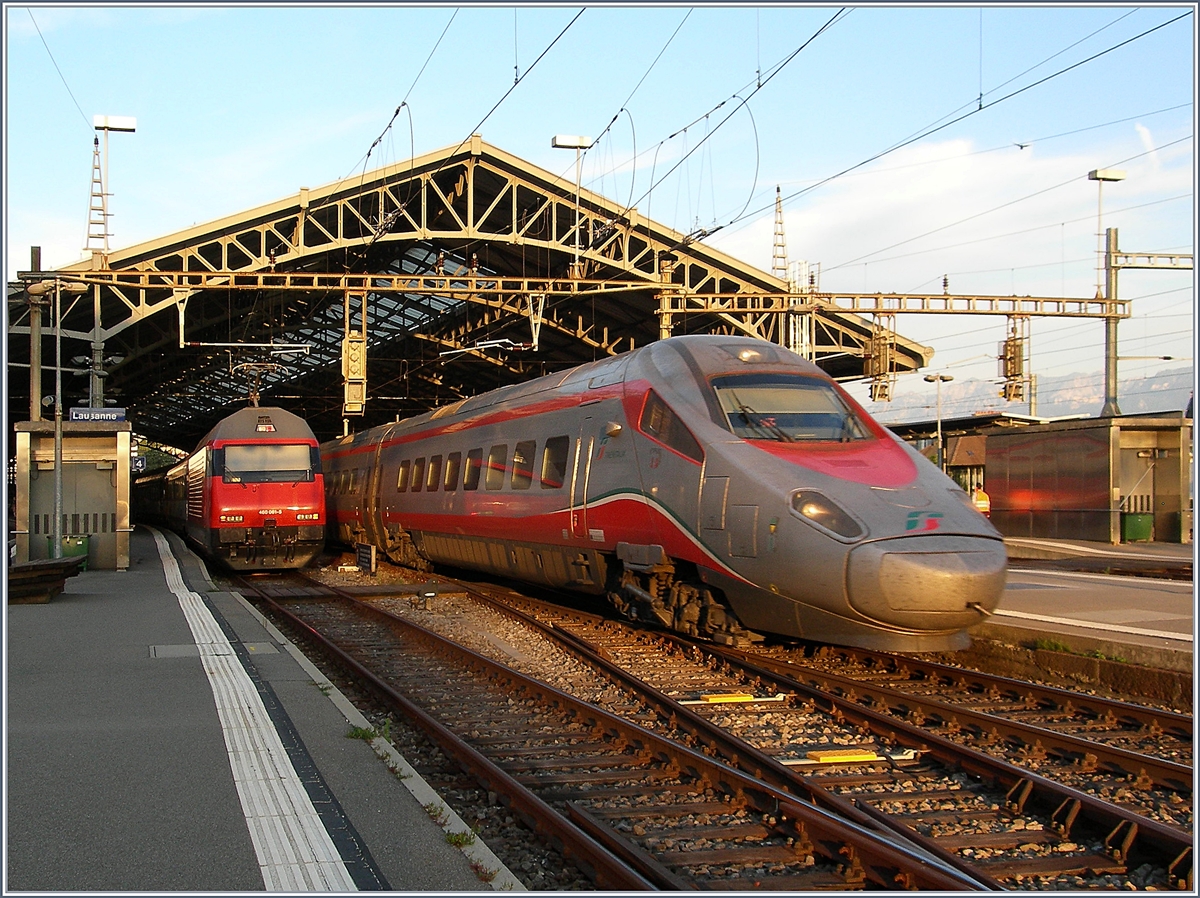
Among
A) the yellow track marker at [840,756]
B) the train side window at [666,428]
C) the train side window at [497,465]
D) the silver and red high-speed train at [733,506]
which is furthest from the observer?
the train side window at [497,465]

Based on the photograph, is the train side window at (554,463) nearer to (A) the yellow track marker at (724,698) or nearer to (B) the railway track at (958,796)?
(B) the railway track at (958,796)

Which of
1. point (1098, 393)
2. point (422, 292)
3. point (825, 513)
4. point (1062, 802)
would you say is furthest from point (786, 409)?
point (1098, 393)

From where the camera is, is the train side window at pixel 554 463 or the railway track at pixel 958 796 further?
the train side window at pixel 554 463

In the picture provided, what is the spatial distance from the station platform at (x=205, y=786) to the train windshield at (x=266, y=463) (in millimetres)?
10489

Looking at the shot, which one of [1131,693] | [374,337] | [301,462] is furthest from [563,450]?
[374,337]

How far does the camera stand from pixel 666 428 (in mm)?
11016

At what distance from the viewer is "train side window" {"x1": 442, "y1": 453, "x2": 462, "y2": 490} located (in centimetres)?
1780

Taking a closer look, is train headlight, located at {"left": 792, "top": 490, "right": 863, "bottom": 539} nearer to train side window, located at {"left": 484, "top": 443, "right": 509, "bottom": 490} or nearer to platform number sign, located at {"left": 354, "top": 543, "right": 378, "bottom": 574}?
train side window, located at {"left": 484, "top": 443, "right": 509, "bottom": 490}

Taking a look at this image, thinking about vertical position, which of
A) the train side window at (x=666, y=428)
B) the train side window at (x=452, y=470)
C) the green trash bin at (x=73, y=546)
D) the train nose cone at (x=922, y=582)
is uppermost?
the train side window at (x=666, y=428)

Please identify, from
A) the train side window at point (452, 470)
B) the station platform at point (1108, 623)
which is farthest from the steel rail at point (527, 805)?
the train side window at point (452, 470)

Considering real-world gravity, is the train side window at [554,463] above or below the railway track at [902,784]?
above

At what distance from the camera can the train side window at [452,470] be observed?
17797 mm

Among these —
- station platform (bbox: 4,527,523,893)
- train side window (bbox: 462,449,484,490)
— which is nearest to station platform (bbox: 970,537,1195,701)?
station platform (bbox: 4,527,523,893)

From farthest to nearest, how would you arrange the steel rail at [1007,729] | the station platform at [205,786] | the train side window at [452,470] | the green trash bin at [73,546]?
the green trash bin at [73,546], the train side window at [452,470], the steel rail at [1007,729], the station platform at [205,786]
